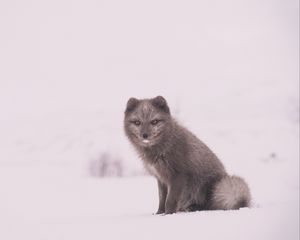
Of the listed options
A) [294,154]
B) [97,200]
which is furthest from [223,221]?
[294,154]

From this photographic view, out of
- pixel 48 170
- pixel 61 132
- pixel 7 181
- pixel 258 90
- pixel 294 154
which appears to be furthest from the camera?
pixel 258 90

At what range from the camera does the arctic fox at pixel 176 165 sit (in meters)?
6.86

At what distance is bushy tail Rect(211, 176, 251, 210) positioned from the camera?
22.4 ft

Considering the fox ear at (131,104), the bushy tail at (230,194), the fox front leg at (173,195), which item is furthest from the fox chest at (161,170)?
the fox ear at (131,104)

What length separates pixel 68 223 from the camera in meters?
6.43

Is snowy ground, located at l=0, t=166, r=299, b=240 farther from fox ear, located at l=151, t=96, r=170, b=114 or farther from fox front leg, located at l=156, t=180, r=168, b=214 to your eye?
fox ear, located at l=151, t=96, r=170, b=114

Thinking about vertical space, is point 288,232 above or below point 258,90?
below

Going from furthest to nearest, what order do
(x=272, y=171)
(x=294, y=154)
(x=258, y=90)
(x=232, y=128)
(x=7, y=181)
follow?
(x=258, y=90)
(x=232, y=128)
(x=294, y=154)
(x=272, y=171)
(x=7, y=181)

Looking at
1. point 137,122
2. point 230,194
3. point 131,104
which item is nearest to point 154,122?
point 137,122

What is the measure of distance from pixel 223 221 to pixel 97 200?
15.2 feet

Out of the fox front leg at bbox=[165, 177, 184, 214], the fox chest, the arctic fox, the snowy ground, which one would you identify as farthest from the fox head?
the snowy ground

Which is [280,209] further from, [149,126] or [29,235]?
[29,235]

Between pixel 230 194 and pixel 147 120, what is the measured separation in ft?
4.89

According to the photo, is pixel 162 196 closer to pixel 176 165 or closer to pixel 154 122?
pixel 176 165
